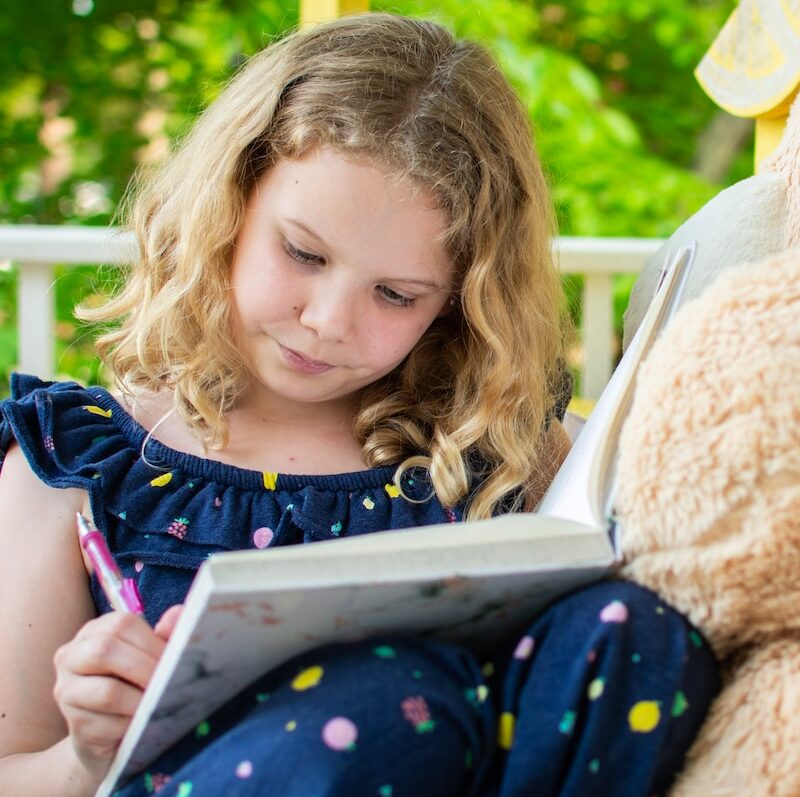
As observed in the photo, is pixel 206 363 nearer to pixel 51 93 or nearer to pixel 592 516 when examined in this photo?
pixel 592 516

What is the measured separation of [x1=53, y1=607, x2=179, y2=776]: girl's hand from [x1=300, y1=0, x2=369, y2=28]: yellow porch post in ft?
3.01

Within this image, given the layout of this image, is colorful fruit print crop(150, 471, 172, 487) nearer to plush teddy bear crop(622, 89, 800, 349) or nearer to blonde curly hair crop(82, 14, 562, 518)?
blonde curly hair crop(82, 14, 562, 518)

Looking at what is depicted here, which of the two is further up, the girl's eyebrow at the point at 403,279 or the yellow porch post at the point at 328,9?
the yellow porch post at the point at 328,9

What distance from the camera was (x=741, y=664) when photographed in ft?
2.10

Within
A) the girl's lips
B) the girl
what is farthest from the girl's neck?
the girl's lips

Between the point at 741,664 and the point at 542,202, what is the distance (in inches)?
22.9

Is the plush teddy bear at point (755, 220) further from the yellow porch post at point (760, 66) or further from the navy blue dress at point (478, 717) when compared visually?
the navy blue dress at point (478, 717)

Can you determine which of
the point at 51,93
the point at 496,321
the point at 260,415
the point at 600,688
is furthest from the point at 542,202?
the point at 51,93

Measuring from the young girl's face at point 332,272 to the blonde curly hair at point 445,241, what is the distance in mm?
22

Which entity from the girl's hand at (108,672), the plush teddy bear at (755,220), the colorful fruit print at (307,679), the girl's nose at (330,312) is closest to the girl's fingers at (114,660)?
the girl's hand at (108,672)

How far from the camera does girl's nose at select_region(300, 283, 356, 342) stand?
0.89 m

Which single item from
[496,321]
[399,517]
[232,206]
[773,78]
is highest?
[773,78]

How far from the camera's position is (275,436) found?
3.39 ft

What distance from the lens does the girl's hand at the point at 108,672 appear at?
0.65m
